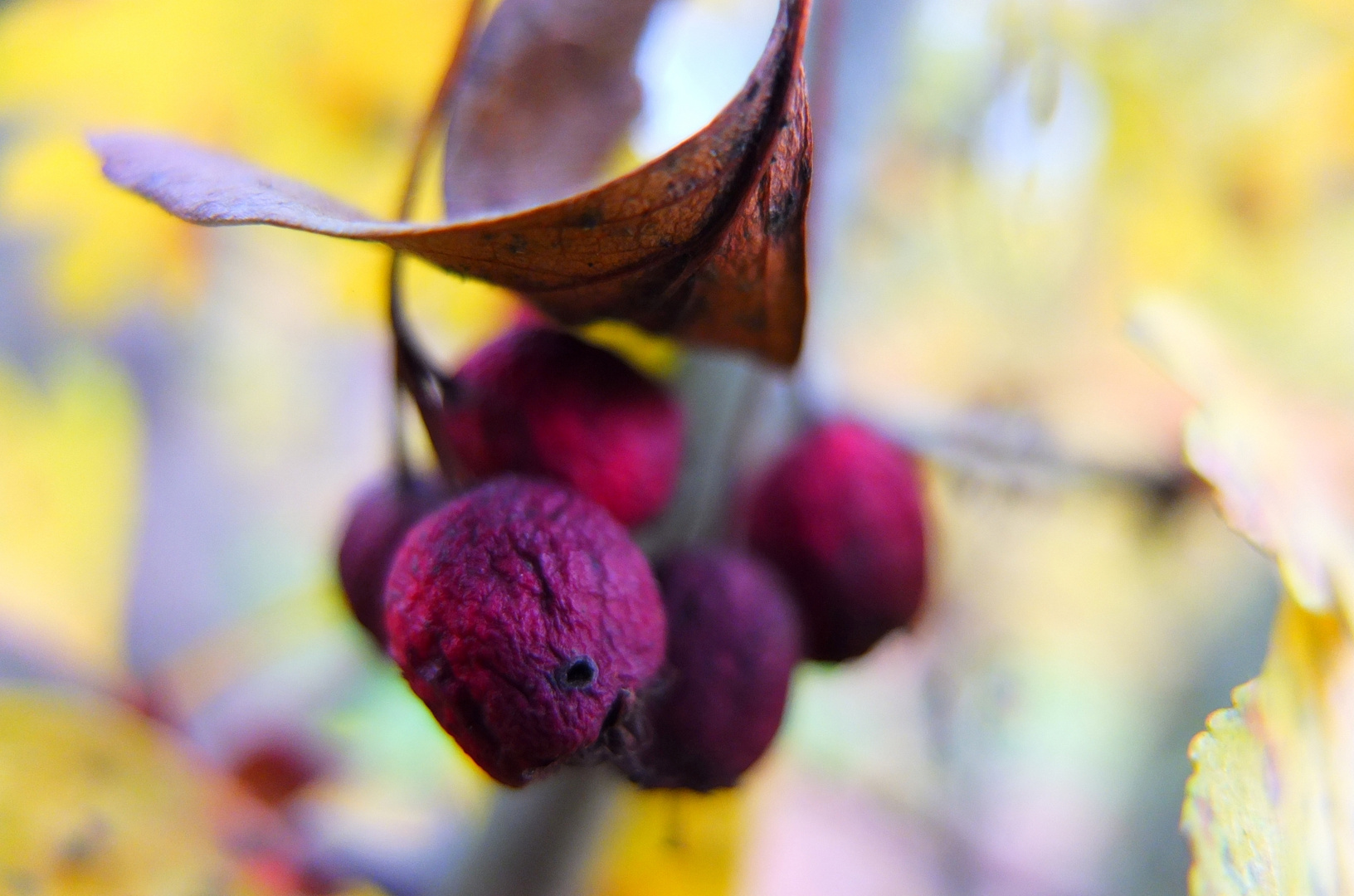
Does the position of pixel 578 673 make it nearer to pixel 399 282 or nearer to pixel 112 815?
pixel 399 282

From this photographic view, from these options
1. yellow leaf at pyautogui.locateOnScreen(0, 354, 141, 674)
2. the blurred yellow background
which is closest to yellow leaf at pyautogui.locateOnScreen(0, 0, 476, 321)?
the blurred yellow background

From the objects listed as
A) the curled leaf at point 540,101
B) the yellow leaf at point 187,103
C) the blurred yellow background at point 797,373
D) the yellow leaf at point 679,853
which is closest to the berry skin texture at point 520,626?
the curled leaf at point 540,101

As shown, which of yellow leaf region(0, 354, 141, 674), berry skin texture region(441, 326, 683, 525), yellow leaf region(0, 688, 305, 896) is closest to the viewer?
berry skin texture region(441, 326, 683, 525)

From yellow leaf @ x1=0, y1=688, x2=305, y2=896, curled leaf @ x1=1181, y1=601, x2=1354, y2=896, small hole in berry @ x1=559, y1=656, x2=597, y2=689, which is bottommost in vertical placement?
yellow leaf @ x1=0, y1=688, x2=305, y2=896

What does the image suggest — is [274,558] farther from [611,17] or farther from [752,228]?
[752,228]

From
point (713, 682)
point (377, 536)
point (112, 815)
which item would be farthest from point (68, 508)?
point (713, 682)

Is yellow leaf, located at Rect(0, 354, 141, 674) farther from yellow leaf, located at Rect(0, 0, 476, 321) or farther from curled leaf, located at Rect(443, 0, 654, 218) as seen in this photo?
curled leaf, located at Rect(443, 0, 654, 218)
